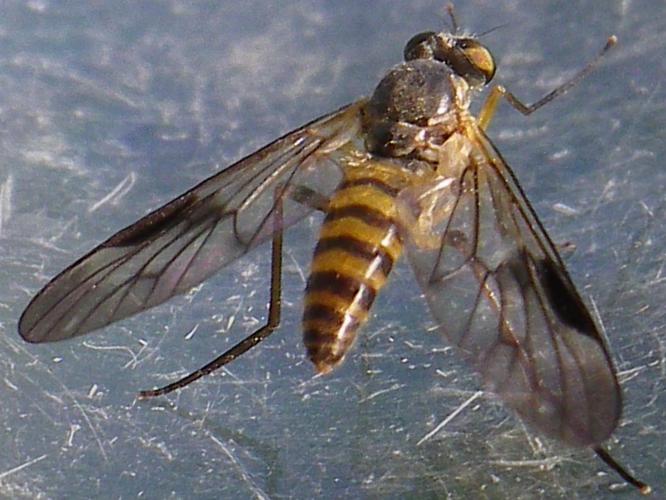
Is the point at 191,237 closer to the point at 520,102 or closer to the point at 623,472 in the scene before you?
the point at 623,472

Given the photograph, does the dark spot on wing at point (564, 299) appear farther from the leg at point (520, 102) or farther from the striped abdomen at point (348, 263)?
the leg at point (520, 102)

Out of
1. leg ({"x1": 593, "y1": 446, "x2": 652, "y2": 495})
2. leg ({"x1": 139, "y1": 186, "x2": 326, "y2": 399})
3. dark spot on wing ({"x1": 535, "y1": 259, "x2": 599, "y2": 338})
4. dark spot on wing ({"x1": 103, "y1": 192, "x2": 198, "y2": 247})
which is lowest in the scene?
leg ({"x1": 593, "y1": 446, "x2": 652, "y2": 495})

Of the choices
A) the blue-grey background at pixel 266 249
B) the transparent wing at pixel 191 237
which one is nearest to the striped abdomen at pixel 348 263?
the transparent wing at pixel 191 237

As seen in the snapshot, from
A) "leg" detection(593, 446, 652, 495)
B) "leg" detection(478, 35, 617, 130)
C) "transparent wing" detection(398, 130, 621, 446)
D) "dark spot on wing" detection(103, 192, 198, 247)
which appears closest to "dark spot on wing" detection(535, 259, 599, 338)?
"transparent wing" detection(398, 130, 621, 446)

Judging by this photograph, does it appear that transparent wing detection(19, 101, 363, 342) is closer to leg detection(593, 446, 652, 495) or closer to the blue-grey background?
the blue-grey background

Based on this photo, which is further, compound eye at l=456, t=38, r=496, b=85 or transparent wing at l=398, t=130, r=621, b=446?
compound eye at l=456, t=38, r=496, b=85

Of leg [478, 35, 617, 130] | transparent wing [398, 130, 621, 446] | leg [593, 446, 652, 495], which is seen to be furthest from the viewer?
leg [478, 35, 617, 130]
